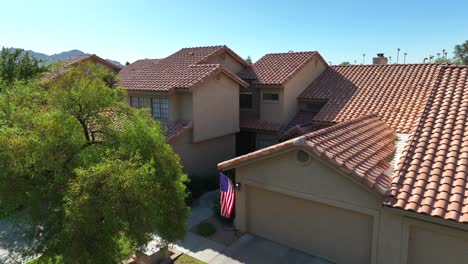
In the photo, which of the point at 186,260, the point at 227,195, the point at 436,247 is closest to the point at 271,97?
the point at 227,195

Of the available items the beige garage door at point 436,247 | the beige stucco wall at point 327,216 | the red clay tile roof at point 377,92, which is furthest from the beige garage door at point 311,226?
the red clay tile roof at point 377,92

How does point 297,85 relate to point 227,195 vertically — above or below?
above

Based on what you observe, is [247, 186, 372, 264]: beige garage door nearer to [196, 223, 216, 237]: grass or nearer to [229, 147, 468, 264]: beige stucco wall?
[229, 147, 468, 264]: beige stucco wall

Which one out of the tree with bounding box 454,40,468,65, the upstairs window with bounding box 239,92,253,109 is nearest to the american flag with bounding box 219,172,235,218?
the upstairs window with bounding box 239,92,253,109

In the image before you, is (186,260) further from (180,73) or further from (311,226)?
(180,73)

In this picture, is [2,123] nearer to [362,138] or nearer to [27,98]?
[27,98]

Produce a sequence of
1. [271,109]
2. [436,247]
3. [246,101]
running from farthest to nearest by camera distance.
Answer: [246,101]
[271,109]
[436,247]
